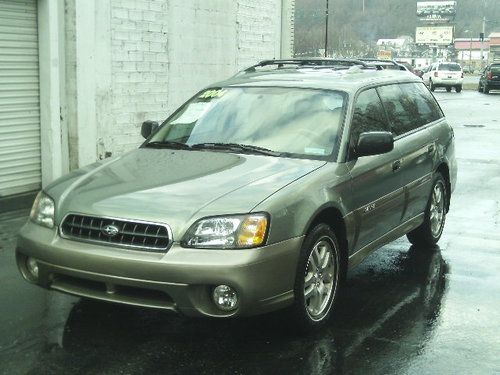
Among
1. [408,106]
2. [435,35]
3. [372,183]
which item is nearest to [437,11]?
[435,35]

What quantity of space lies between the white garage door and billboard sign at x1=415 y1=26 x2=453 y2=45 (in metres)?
117

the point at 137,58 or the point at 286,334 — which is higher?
the point at 137,58

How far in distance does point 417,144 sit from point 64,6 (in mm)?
5890

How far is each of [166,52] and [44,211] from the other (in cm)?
819

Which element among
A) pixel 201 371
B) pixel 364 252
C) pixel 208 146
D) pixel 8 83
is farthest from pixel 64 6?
pixel 201 371

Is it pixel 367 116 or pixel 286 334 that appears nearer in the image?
pixel 286 334

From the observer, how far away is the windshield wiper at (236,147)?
5092 mm

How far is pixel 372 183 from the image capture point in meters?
5.35

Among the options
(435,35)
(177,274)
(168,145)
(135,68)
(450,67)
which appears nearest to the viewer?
(177,274)

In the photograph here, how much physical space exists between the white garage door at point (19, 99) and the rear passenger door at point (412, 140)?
211 inches

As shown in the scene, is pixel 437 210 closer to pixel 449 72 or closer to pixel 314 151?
pixel 314 151

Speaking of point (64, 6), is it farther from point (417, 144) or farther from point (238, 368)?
point (238, 368)

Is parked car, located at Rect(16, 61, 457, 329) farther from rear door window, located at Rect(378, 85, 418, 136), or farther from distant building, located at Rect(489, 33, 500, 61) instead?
distant building, located at Rect(489, 33, 500, 61)


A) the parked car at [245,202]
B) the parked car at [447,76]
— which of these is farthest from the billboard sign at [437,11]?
the parked car at [245,202]
